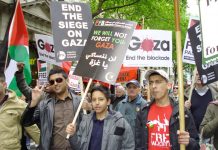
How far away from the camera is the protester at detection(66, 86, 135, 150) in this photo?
462 cm

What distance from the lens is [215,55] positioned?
4332mm

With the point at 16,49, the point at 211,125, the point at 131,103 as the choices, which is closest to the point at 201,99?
the point at 131,103

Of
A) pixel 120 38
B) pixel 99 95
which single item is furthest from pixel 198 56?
pixel 99 95

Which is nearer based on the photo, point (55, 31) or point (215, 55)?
point (215, 55)

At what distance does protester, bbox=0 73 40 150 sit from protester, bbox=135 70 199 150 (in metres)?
1.58

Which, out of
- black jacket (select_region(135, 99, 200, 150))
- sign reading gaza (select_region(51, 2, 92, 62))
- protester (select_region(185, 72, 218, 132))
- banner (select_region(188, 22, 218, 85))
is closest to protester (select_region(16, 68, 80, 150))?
sign reading gaza (select_region(51, 2, 92, 62))

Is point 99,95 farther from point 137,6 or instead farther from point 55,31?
point 137,6

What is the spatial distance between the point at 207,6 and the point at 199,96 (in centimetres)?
369

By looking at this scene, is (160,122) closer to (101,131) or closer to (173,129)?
(173,129)

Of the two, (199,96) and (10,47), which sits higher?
(10,47)

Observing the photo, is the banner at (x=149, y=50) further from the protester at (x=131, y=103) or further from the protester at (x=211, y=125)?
the protester at (x=211, y=125)

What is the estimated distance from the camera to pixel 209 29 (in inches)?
173

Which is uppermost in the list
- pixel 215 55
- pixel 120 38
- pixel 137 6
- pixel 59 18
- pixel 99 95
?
pixel 137 6

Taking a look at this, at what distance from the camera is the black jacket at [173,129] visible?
447 centimetres
